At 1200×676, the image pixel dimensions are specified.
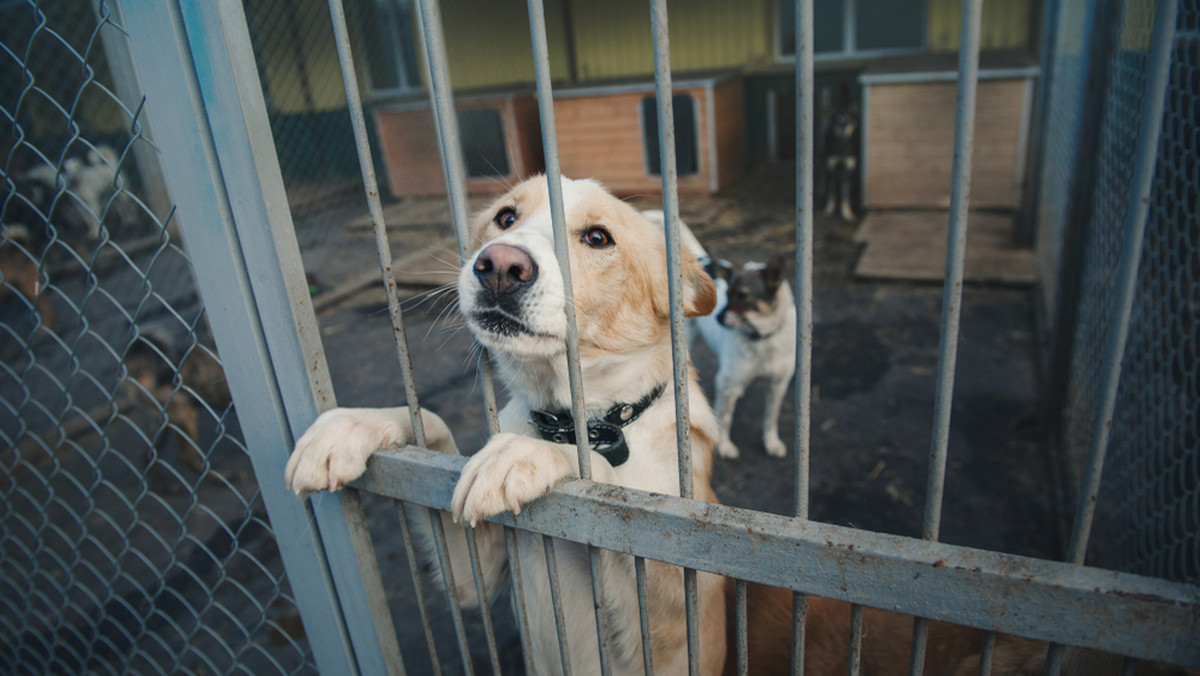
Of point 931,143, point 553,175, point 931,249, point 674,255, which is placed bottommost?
point 931,249

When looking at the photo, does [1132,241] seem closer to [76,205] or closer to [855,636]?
[855,636]

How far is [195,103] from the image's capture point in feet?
3.97

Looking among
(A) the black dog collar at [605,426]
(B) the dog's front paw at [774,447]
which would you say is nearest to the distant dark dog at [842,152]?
(B) the dog's front paw at [774,447]

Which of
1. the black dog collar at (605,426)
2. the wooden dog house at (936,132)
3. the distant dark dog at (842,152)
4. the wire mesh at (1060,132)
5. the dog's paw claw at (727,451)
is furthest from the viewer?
the distant dark dog at (842,152)

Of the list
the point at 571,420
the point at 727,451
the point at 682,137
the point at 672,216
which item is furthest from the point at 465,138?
the point at 672,216

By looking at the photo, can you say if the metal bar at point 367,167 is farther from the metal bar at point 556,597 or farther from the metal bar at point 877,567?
the metal bar at point 556,597

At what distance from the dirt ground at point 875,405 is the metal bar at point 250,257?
383 millimetres

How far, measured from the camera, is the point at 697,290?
1915mm

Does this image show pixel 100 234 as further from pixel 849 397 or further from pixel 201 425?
pixel 849 397

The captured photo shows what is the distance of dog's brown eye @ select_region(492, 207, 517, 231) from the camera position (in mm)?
1839

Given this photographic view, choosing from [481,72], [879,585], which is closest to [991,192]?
[879,585]

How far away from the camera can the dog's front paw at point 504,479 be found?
1136mm

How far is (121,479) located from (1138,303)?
5.59 meters

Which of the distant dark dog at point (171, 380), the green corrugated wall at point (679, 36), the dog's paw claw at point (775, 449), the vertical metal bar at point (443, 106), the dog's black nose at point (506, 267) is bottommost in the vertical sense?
the dog's paw claw at point (775, 449)
